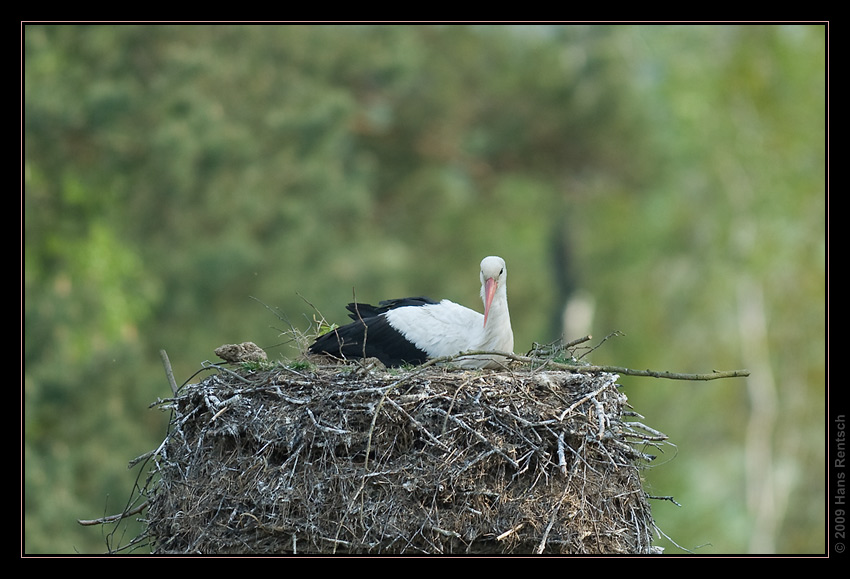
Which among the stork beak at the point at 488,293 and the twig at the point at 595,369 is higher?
the stork beak at the point at 488,293

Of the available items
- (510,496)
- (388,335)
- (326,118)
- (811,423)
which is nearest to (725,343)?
(811,423)

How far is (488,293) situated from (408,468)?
72.2 inches

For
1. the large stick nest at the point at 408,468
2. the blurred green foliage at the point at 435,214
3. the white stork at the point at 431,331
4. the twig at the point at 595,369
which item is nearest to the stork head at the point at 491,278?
the white stork at the point at 431,331

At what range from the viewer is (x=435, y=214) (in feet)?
75.8

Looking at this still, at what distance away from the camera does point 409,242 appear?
22859 mm

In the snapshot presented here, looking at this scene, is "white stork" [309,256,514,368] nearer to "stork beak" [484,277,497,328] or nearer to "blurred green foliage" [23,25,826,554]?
"stork beak" [484,277,497,328]

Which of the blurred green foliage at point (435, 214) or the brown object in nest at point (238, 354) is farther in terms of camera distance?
the blurred green foliage at point (435, 214)

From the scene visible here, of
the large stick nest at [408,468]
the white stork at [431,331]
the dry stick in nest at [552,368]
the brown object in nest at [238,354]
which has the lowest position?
the large stick nest at [408,468]

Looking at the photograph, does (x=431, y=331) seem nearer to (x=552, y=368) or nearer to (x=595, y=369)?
(x=552, y=368)

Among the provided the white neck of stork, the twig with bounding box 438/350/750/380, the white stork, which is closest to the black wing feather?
the white stork

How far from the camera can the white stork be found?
7.12m

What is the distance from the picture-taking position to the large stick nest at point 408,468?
551 centimetres

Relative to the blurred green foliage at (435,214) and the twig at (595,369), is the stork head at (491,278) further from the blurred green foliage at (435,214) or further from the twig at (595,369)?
the blurred green foliage at (435,214)

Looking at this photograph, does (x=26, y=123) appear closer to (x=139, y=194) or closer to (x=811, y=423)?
(x=139, y=194)
